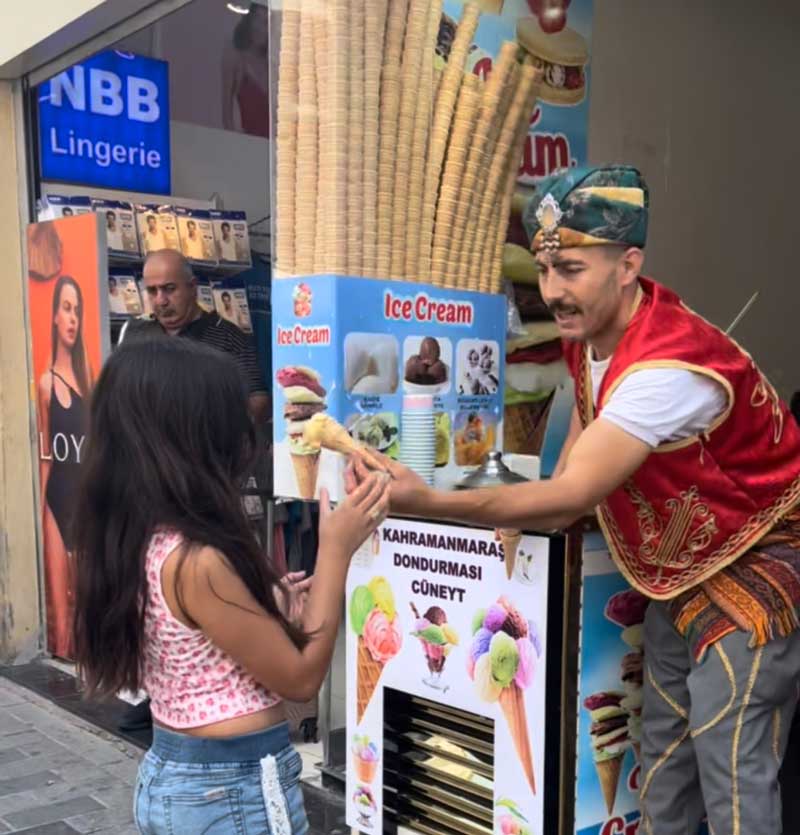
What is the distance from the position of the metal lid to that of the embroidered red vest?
A: 44 centimetres

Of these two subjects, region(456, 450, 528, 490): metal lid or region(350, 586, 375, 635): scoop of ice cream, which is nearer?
region(456, 450, 528, 490): metal lid

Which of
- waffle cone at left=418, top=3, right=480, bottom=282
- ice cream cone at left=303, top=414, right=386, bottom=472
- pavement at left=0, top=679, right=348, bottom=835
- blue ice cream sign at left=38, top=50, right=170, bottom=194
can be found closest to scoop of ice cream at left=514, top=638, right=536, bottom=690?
ice cream cone at left=303, top=414, right=386, bottom=472

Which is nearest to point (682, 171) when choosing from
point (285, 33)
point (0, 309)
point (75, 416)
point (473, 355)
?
point (473, 355)

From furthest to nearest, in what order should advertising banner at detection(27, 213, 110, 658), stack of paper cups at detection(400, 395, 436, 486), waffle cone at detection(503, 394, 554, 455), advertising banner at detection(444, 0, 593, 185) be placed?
advertising banner at detection(27, 213, 110, 658)
waffle cone at detection(503, 394, 554, 455)
advertising banner at detection(444, 0, 593, 185)
stack of paper cups at detection(400, 395, 436, 486)

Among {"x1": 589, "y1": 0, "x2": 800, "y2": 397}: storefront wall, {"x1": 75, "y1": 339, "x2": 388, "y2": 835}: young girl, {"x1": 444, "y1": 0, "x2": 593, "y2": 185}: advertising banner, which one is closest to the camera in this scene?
{"x1": 75, "y1": 339, "x2": 388, "y2": 835}: young girl

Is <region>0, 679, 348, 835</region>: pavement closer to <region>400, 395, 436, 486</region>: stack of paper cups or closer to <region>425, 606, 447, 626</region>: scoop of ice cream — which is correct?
<region>425, 606, 447, 626</region>: scoop of ice cream

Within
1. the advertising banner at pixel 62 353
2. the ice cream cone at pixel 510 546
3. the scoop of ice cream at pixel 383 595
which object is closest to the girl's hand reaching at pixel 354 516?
the ice cream cone at pixel 510 546

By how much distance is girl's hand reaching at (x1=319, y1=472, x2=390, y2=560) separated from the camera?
168 centimetres

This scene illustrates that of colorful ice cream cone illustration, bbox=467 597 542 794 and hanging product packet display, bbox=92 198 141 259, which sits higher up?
hanging product packet display, bbox=92 198 141 259

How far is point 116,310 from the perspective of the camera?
4867 millimetres

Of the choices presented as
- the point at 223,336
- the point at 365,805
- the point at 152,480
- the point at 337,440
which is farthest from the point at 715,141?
the point at 152,480

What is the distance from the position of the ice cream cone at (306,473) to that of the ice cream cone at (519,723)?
94 cm

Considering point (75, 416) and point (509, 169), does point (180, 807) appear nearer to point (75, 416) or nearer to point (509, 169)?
point (509, 169)

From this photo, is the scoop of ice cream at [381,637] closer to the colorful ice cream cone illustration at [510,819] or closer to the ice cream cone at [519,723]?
the ice cream cone at [519,723]
